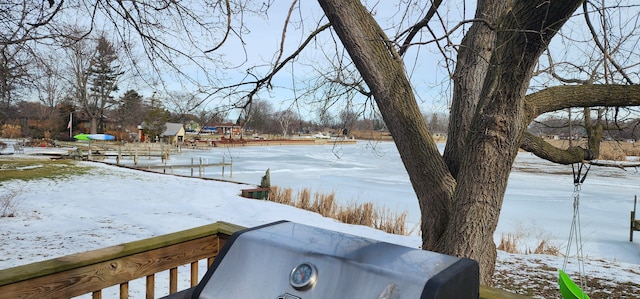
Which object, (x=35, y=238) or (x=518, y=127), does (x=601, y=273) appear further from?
(x=35, y=238)

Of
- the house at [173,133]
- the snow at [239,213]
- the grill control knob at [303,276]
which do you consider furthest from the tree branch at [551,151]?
the house at [173,133]

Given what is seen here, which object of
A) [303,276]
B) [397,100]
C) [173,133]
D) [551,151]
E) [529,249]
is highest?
[397,100]

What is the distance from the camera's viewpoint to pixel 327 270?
38.7 inches

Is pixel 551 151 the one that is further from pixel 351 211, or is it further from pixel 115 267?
pixel 351 211

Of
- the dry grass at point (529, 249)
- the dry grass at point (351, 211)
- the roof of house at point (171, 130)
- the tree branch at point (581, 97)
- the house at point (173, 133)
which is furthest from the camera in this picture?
the roof of house at point (171, 130)

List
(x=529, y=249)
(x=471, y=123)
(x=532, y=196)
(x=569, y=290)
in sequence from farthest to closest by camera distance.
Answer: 1. (x=532, y=196)
2. (x=529, y=249)
3. (x=471, y=123)
4. (x=569, y=290)

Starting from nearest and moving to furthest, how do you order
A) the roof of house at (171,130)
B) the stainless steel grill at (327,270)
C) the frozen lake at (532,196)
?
1. the stainless steel grill at (327,270)
2. the frozen lake at (532,196)
3. the roof of house at (171,130)

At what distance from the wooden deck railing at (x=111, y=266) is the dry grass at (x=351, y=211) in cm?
694

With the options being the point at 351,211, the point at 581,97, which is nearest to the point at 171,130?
the point at 351,211

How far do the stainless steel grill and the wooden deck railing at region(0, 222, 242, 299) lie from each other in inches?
26.9

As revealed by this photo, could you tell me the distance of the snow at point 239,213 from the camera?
615 centimetres

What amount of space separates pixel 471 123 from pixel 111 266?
202 cm

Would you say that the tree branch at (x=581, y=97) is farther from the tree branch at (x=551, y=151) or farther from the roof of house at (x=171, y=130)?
the roof of house at (x=171, y=130)

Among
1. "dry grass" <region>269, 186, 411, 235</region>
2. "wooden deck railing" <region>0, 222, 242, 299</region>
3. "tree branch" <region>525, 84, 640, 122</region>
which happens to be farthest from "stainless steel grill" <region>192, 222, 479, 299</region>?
"dry grass" <region>269, 186, 411, 235</region>
